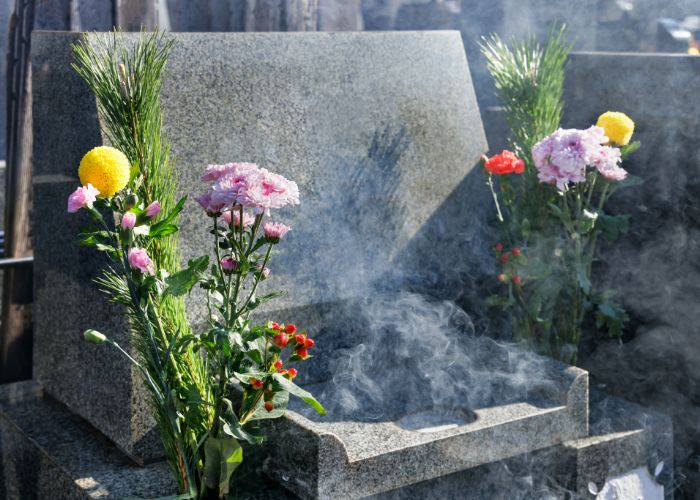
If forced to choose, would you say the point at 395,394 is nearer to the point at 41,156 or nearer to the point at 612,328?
the point at 612,328

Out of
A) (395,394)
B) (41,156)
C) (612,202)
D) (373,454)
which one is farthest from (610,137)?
(41,156)

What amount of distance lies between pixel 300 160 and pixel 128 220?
138cm

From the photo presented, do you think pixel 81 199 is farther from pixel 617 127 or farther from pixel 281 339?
pixel 617 127

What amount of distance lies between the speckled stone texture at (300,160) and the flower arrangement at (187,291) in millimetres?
486

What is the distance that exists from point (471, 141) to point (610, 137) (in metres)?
0.89

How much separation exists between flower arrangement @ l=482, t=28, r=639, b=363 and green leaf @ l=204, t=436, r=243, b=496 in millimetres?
1539

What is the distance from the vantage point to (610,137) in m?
3.63

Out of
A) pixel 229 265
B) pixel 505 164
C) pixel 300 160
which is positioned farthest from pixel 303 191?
pixel 229 265

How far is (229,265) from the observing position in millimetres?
2623

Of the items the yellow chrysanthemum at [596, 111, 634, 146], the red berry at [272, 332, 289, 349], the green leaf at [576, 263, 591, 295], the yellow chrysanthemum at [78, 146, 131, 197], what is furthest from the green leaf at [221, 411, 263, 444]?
the yellow chrysanthemum at [596, 111, 634, 146]

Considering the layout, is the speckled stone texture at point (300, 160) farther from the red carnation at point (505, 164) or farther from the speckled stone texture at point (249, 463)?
the red carnation at point (505, 164)

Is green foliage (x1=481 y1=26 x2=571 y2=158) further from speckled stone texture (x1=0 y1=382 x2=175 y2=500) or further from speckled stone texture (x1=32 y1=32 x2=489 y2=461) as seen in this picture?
speckled stone texture (x1=0 y1=382 x2=175 y2=500)

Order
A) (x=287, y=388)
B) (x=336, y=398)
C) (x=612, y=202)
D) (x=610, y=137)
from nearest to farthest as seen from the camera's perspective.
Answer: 1. (x=287, y=388)
2. (x=336, y=398)
3. (x=610, y=137)
4. (x=612, y=202)

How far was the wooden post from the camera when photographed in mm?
4219
